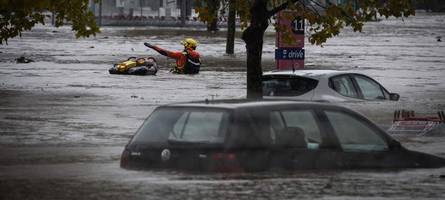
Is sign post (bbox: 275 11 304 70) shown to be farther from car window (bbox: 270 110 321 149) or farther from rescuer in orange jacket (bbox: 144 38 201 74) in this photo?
rescuer in orange jacket (bbox: 144 38 201 74)

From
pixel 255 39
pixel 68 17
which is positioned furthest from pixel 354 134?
pixel 68 17

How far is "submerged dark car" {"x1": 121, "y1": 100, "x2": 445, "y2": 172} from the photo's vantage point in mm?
13328

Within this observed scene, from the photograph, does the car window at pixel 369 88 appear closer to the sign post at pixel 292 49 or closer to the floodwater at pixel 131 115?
the floodwater at pixel 131 115

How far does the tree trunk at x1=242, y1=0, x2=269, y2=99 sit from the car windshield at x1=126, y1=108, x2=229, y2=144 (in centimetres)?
955

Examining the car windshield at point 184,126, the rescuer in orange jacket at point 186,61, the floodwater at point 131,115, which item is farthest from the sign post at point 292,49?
the rescuer in orange jacket at point 186,61

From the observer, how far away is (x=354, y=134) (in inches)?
580

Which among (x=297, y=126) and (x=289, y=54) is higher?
(x=297, y=126)

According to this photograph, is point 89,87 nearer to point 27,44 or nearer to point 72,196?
point 72,196

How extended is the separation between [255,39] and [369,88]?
3.18 meters

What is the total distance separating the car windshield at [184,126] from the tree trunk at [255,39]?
955 cm

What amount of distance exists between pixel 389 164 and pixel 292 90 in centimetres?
820

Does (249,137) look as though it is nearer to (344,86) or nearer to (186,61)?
(344,86)

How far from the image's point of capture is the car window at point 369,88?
2558 cm

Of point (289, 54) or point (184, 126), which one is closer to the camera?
point (184, 126)
